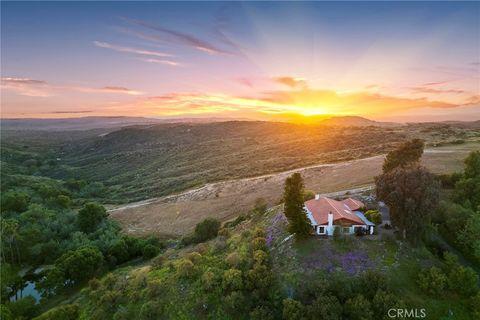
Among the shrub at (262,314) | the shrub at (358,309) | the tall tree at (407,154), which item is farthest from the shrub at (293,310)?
the tall tree at (407,154)

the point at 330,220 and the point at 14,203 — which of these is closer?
the point at 330,220

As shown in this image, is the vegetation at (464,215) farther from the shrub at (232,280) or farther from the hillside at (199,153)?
the hillside at (199,153)

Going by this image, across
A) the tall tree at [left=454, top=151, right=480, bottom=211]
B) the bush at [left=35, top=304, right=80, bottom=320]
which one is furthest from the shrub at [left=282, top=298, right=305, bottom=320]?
the tall tree at [left=454, top=151, right=480, bottom=211]

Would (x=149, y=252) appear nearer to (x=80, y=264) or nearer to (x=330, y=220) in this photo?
(x=80, y=264)

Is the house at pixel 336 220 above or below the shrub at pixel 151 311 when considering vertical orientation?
above

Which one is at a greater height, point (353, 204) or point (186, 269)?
point (353, 204)

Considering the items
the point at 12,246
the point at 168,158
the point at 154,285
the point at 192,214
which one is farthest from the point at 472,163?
the point at 168,158

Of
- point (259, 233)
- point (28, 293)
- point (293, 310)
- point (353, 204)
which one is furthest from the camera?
point (28, 293)

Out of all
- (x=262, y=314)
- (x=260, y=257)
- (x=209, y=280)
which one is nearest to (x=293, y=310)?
(x=262, y=314)
